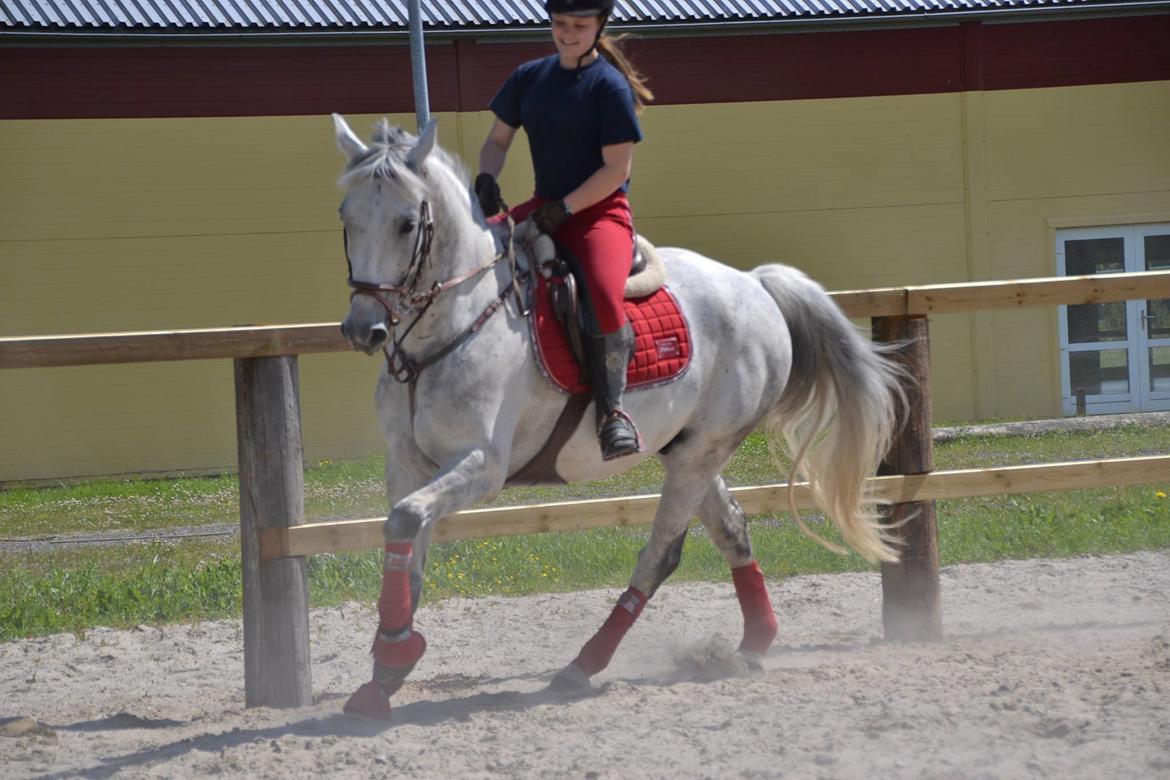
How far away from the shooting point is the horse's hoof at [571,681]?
473 centimetres

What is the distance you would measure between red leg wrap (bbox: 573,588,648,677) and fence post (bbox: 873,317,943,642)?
1340 millimetres

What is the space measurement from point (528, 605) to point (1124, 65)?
511 inches

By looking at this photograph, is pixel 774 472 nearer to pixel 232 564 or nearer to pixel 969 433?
pixel 969 433

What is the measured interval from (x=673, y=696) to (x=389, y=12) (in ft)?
38.2

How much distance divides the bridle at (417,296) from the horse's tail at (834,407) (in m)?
1.45

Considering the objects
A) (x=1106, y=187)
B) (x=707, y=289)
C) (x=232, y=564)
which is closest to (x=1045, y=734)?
(x=707, y=289)

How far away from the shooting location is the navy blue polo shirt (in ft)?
14.8

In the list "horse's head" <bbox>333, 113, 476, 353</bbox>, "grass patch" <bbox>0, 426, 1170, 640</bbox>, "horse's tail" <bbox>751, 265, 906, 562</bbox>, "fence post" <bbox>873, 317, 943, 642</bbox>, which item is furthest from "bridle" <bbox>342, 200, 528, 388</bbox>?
"grass patch" <bbox>0, 426, 1170, 640</bbox>

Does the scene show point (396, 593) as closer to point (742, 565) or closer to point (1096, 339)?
point (742, 565)

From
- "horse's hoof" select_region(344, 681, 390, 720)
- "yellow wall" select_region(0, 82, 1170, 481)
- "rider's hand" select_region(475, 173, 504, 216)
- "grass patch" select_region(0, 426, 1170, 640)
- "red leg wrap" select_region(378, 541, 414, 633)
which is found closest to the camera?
"red leg wrap" select_region(378, 541, 414, 633)

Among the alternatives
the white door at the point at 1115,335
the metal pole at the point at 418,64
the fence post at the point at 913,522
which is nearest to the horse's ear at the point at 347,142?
the fence post at the point at 913,522

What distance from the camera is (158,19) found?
14070mm

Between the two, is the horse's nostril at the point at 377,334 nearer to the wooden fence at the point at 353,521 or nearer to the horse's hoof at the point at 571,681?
the wooden fence at the point at 353,521

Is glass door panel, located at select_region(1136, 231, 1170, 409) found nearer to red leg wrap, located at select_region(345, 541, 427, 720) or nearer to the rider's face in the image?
the rider's face
